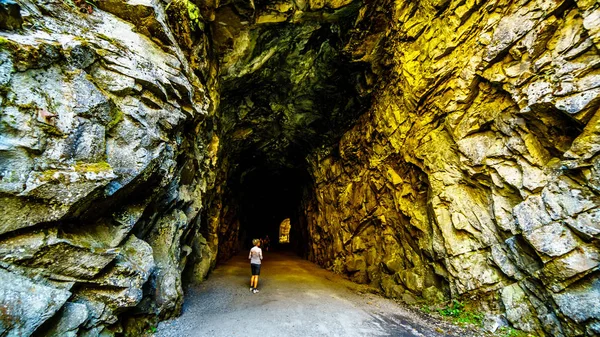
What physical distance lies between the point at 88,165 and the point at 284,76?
11.1 metres

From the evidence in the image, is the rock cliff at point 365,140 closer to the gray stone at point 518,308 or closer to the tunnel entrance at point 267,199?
the gray stone at point 518,308

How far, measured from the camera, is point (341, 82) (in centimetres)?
1446

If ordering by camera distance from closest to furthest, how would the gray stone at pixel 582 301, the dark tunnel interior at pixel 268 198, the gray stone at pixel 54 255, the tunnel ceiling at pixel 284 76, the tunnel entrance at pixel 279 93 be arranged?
the gray stone at pixel 54 255 → the gray stone at pixel 582 301 → the tunnel ceiling at pixel 284 76 → the tunnel entrance at pixel 279 93 → the dark tunnel interior at pixel 268 198

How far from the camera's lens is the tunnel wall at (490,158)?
17.7ft

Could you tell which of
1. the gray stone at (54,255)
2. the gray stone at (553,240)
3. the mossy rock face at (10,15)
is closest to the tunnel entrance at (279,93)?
the mossy rock face at (10,15)

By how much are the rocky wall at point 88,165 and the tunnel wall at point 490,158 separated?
836cm

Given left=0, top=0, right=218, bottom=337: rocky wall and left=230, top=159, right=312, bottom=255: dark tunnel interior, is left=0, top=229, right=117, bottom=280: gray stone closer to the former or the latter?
left=0, top=0, right=218, bottom=337: rocky wall

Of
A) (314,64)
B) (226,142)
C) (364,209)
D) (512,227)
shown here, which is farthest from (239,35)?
(512,227)

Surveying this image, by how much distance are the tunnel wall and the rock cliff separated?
0.14ft

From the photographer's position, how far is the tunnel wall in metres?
5.39

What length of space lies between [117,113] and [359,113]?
1189cm

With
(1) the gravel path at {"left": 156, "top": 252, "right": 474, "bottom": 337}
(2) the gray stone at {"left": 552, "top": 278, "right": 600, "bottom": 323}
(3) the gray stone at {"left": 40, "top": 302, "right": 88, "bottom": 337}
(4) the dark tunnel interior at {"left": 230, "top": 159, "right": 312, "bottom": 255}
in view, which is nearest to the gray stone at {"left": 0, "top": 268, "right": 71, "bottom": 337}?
(3) the gray stone at {"left": 40, "top": 302, "right": 88, "bottom": 337}

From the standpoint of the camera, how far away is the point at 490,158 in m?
7.23

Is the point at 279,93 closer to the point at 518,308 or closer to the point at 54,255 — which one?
the point at 54,255
